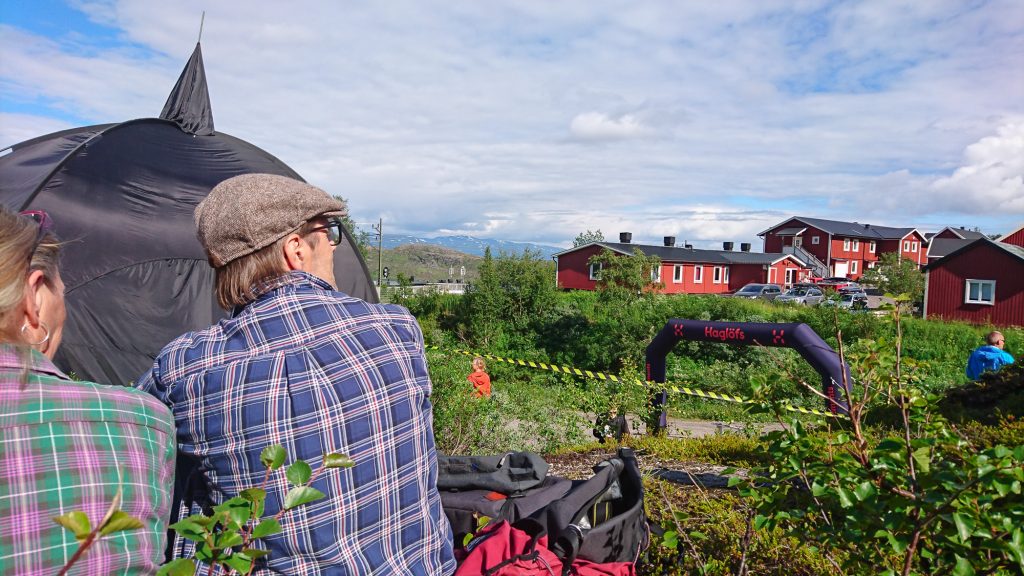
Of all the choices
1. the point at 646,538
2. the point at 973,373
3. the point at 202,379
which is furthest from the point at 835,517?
the point at 973,373

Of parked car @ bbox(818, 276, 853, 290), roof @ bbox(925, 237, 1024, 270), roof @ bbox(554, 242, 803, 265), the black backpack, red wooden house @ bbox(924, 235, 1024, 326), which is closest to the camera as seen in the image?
the black backpack

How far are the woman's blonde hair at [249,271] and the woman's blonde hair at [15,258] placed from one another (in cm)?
54

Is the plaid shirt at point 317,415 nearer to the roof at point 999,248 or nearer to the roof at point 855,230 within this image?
the roof at point 999,248

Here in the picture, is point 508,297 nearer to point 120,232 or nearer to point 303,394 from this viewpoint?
point 120,232

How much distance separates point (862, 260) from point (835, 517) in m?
72.7

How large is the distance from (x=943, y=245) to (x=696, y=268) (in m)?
35.9

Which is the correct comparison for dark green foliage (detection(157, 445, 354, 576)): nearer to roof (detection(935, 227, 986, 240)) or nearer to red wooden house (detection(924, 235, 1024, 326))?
red wooden house (detection(924, 235, 1024, 326))

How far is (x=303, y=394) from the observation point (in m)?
1.79

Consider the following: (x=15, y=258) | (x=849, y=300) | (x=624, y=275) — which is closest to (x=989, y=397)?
(x=15, y=258)

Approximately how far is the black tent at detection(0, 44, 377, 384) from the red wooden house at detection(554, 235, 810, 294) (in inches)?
1655

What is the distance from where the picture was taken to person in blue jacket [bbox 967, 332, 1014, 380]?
8.95m

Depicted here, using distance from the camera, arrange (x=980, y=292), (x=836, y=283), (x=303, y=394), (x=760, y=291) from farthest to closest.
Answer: (x=836, y=283), (x=760, y=291), (x=980, y=292), (x=303, y=394)

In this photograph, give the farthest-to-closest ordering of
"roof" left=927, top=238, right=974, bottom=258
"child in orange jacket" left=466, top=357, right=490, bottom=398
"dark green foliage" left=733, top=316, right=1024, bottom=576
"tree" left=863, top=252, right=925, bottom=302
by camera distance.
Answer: "roof" left=927, top=238, right=974, bottom=258 < "tree" left=863, top=252, right=925, bottom=302 < "child in orange jacket" left=466, top=357, right=490, bottom=398 < "dark green foliage" left=733, top=316, right=1024, bottom=576

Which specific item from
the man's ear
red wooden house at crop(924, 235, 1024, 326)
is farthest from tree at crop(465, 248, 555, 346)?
red wooden house at crop(924, 235, 1024, 326)
